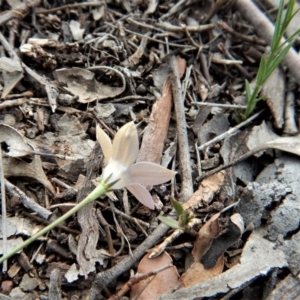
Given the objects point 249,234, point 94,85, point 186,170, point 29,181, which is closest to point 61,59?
point 94,85

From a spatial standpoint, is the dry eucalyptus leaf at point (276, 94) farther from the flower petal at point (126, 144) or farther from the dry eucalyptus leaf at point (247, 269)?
the flower petal at point (126, 144)

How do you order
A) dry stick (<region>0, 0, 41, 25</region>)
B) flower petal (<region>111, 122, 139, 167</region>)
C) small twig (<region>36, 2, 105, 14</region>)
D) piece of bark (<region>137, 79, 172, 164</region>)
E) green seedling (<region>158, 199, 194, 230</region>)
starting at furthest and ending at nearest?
small twig (<region>36, 2, 105, 14</region>), dry stick (<region>0, 0, 41, 25</region>), piece of bark (<region>137, 79, 172, 164</region>), green seedling (<region>158, 199, 194, 230</region>), flower petal (<region>111, 122, 139, 167</region>)

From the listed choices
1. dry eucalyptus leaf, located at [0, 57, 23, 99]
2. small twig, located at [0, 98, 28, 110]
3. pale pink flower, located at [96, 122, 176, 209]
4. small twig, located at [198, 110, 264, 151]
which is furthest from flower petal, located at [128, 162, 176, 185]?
dry eucalyptus leaf, located at [0, 57, 23, 99]

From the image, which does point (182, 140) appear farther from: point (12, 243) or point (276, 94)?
point (12, 243)

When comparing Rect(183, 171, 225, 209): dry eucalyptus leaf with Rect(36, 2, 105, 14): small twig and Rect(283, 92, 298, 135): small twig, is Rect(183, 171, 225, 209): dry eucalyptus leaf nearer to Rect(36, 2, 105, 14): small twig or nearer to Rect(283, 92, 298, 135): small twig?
Rect(283, 92, 298, 135): small twig

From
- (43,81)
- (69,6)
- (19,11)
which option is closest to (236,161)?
(43,81)

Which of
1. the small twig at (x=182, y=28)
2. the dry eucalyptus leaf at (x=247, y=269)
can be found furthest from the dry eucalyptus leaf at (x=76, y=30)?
the dry eucalyptus leaf at (x=247, y=269)
